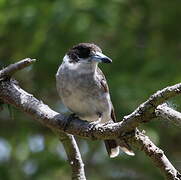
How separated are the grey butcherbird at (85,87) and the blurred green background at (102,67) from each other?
4.72ft

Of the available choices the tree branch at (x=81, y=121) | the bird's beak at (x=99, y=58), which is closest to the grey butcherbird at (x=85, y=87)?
the bird's beak at (x=99, y=58)

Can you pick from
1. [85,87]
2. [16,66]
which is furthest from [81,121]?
[85,87]

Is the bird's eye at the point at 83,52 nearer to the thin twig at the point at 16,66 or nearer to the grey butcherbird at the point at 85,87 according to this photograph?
the grey butcherbird at the point at 85,87

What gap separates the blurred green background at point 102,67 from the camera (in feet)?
22.4

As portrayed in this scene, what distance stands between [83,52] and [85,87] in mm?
347

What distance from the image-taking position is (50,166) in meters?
7.11

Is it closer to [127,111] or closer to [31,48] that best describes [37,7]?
[31,48]

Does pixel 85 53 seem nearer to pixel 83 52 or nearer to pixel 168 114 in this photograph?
pixel 83 52

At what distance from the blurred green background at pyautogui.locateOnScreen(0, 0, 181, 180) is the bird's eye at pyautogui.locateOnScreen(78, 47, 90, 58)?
148 centimetres

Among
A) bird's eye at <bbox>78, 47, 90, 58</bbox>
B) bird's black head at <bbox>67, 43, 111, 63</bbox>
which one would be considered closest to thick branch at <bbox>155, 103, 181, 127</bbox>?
bird's black head at <bbox>67, 43, 111, 63</bbox>

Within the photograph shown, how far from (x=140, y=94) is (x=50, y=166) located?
1.37 m

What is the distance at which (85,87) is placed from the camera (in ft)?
16.2

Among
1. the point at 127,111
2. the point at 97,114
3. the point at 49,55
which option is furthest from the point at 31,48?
the point at 97,114

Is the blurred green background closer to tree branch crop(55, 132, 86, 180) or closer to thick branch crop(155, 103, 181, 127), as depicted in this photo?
tree branch crop(55, 132, 86, 180)
